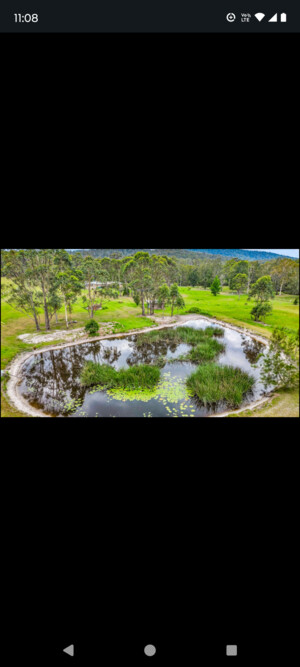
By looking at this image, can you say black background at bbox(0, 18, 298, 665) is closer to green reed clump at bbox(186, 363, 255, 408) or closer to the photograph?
the photograph

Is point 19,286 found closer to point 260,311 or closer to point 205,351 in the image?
point 205,351

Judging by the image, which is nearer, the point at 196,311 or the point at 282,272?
the point at 282,272

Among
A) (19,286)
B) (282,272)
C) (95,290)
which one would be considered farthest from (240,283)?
(19,286)

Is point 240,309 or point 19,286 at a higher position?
point 19,286

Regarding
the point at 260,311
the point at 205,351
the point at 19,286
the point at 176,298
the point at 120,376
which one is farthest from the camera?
the point at 176,298

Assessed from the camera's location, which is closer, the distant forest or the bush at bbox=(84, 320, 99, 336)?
the distant forest
